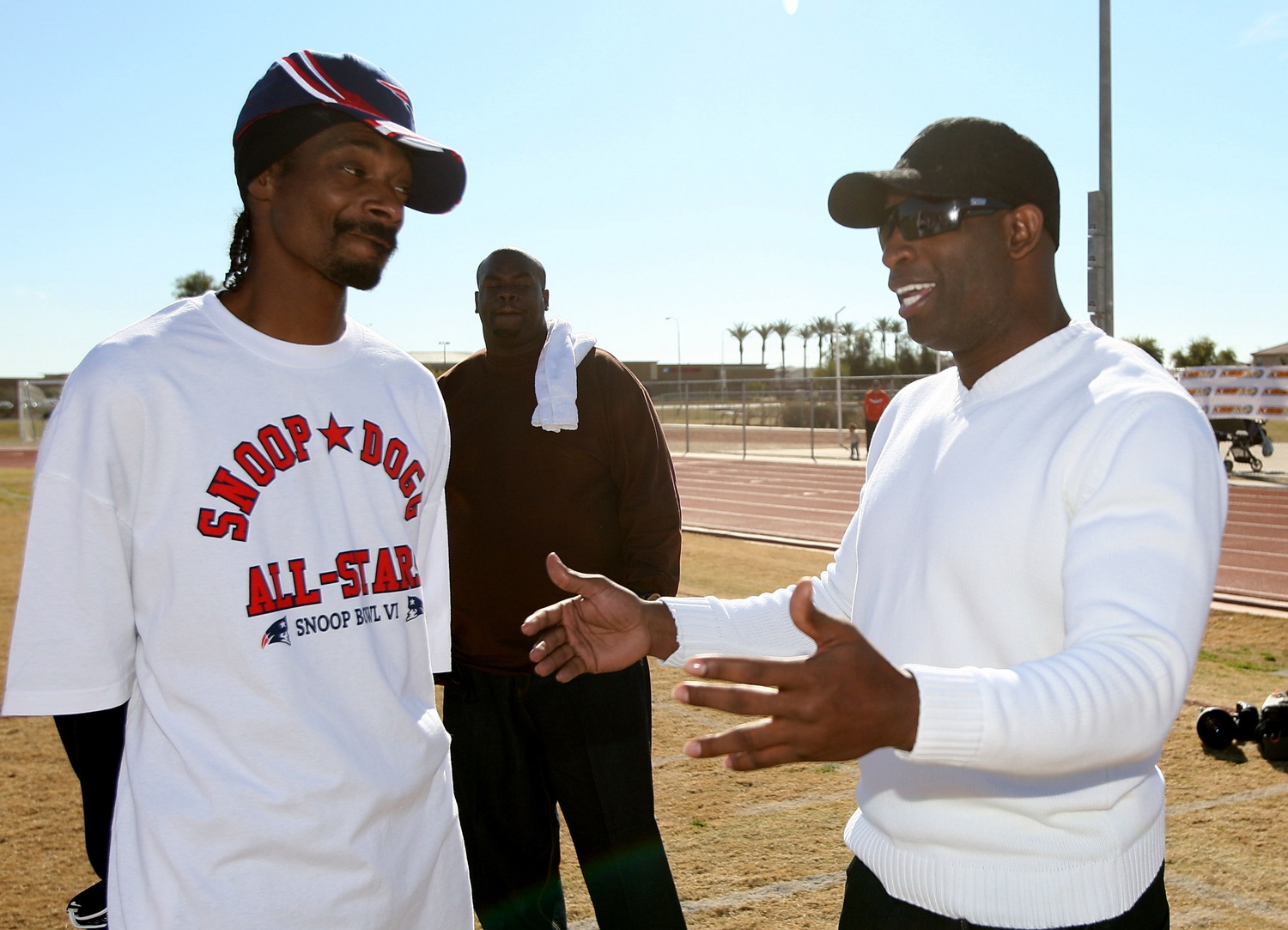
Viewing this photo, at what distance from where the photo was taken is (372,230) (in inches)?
84.5

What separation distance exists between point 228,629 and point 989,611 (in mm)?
1280

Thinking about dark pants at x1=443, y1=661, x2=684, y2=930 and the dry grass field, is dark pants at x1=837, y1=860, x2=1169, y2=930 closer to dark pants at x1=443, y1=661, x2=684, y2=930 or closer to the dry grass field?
dark pants at x1=443, y1=661, x2=684, y2=930

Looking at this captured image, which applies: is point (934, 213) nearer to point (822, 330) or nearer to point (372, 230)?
point (372, 230)

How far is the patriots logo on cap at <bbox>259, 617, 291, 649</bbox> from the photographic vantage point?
1.80 meters

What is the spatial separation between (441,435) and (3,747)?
4.57 meters

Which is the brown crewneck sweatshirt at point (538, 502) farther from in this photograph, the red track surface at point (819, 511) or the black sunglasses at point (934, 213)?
the red track surface at point (819, 511)

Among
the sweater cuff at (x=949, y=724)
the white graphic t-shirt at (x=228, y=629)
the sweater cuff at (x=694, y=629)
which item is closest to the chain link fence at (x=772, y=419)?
the sweater cuff at (x=694, y=629)

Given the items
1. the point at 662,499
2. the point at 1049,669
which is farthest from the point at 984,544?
the point at 662,499

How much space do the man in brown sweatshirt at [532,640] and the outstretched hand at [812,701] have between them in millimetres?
1993

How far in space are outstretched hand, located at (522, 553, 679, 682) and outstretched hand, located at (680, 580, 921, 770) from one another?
83 centimetres

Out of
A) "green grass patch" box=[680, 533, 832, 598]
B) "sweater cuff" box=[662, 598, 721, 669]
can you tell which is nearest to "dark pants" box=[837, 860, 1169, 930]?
"sweater cuff" box=[662, 598, 721, 669]

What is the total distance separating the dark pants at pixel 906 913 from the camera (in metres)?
1.83

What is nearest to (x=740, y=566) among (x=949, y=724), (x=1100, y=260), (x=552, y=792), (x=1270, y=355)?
(x=1100, y=260)

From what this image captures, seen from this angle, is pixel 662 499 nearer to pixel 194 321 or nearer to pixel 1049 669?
pixel 194 321
